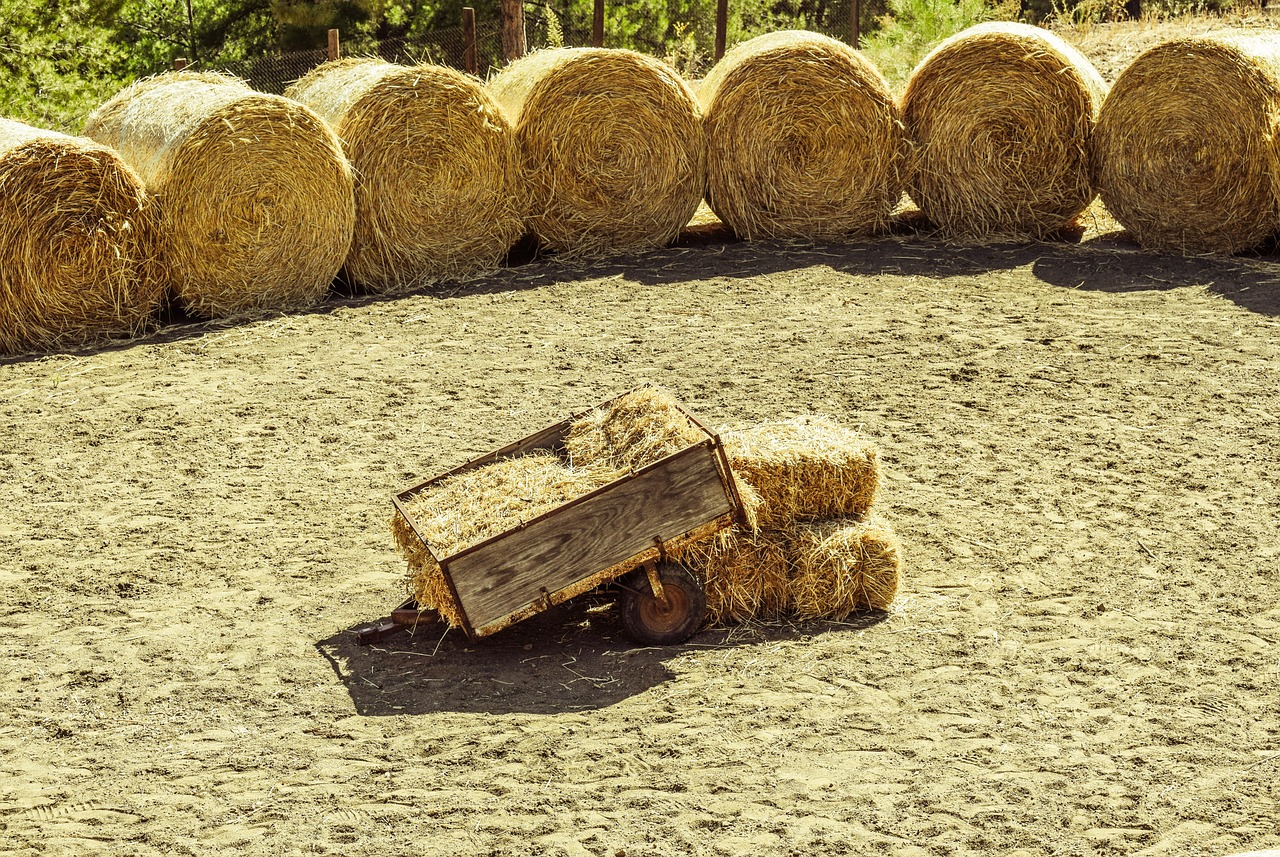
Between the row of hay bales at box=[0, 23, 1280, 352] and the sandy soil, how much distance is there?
73 cm

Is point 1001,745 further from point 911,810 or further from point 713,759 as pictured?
point 713,759

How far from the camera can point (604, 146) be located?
11547 millimetres

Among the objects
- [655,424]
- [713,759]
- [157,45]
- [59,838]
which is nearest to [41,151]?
[655,424]

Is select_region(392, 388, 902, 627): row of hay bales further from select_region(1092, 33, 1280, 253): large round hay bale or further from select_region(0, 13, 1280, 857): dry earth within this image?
select_region(1092, 33, 1280, 253): large round hay bale

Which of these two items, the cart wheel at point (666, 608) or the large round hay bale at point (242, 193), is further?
the large round hay bale at point (242, 193)

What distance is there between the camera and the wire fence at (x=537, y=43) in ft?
58.0

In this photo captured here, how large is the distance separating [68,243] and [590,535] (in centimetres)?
591

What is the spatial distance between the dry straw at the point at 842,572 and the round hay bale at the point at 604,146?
6332mm

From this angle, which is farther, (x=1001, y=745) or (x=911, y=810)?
(x=1001, y=745)

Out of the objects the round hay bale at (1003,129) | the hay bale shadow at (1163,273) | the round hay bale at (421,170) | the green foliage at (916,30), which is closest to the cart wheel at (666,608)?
the hay bale shadow at (1163,273)

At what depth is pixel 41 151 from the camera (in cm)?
954

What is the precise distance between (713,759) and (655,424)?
166cm

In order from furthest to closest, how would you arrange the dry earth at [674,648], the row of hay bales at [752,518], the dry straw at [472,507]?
the row of hay bales at [752,518], the dry straw at [472,507], the dry earth at [674,648]

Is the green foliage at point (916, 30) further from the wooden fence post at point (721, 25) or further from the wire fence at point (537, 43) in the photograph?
the wire fence at point (537, 43)
